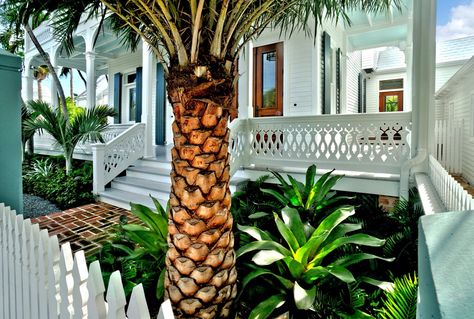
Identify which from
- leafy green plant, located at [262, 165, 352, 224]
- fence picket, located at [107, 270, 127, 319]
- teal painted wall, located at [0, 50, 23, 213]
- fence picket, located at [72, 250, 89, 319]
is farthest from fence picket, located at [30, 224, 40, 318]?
leafy green plant, located at [262, 165, 352, 224]

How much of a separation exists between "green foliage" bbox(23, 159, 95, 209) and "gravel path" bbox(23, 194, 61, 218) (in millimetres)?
131

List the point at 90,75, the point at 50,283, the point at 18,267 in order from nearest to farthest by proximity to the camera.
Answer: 1. the point at 50,283
2. the point at 18,267
3. the point at 90,75

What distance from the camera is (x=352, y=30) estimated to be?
28.6 ft

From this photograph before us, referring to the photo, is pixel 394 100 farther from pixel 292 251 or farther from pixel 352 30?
pixel 292 251

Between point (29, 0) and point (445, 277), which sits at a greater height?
point (29, 0)

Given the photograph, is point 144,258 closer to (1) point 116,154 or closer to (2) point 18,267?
(2) point 18,267

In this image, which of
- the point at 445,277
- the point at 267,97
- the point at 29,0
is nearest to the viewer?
the point at 445,277

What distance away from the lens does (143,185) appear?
6312 mm

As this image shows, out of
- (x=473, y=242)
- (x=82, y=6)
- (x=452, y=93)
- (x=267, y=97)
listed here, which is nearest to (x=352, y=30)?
(x=267, y=97)

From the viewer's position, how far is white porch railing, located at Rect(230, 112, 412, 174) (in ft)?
15.9

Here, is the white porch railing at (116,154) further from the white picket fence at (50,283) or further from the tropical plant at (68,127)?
the white picket fence at (50,283)

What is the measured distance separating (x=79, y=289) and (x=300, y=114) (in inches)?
273

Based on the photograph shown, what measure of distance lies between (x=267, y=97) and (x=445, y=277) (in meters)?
8.00

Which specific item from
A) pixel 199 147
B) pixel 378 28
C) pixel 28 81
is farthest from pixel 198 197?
pixel 28 81
